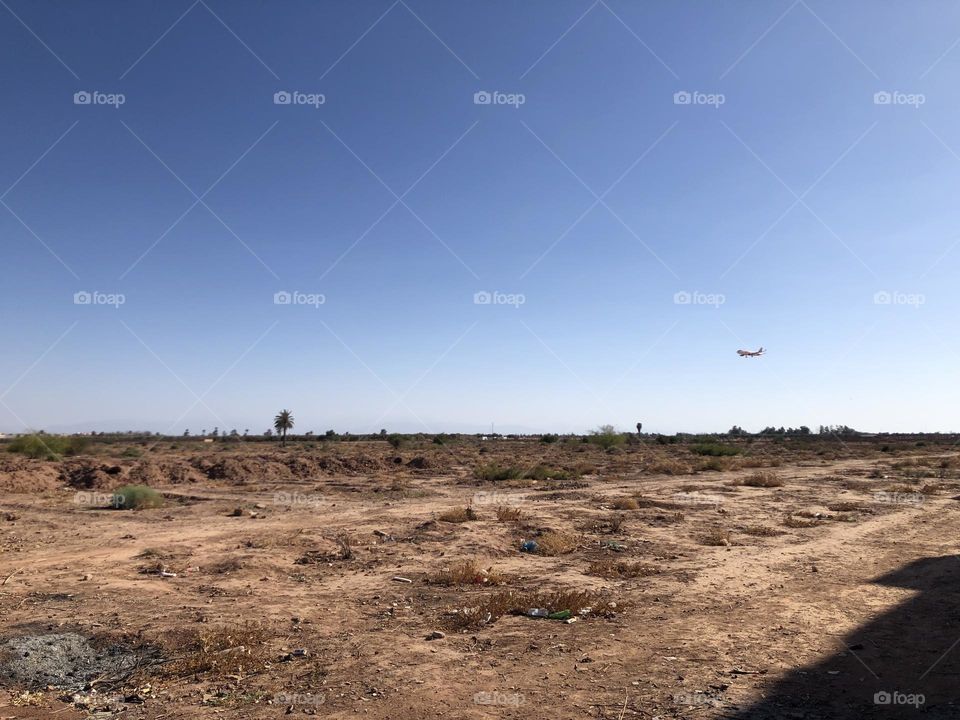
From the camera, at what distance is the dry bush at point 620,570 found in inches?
395

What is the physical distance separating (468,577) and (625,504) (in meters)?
9.23

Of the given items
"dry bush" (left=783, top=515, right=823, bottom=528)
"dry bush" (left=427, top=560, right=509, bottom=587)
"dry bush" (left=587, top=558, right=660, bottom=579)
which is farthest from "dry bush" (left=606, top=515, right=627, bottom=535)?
"dry bush" (left=427, top=560, right=509, bottom=587)

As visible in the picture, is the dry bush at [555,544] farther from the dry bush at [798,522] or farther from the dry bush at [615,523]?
the dry bush at [798,522]

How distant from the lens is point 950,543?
41.1ft

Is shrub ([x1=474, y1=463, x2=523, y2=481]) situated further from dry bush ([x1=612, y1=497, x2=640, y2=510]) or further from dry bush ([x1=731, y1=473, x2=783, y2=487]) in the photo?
dry bush ([x1=612, y1=497, x2=640, y2=510])

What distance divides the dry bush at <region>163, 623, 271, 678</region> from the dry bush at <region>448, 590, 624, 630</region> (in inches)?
90.5

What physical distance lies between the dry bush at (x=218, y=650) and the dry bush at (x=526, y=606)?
230 cm

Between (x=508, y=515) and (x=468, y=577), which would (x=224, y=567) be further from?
(x=508, y=515)

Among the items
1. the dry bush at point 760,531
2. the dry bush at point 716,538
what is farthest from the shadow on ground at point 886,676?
the dry bush at point 760,531

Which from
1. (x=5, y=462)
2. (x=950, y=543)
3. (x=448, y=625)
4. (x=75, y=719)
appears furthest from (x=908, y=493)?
(x=5, y=462)

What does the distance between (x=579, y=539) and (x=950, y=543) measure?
7654 millimetres

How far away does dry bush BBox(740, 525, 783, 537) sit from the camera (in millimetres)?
13898

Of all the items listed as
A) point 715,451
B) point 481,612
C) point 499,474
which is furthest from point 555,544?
point 715,451

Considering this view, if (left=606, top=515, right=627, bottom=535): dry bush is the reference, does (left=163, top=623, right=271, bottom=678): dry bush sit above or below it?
below
